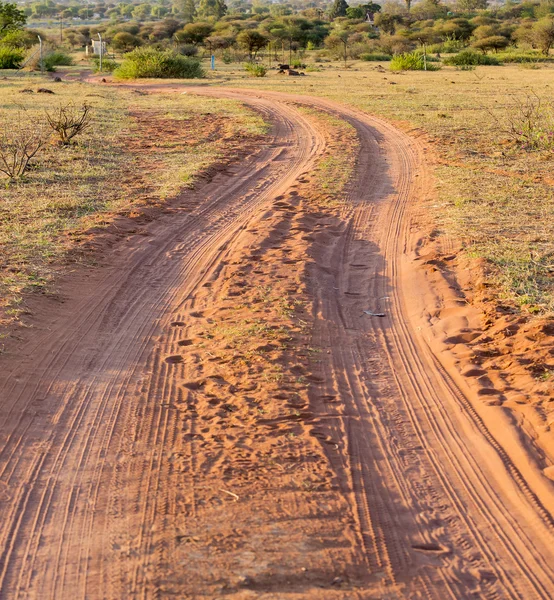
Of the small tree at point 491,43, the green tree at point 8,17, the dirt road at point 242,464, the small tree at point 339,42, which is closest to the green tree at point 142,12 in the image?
the small tree at point 339,42

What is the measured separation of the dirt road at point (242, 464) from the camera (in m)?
3.54

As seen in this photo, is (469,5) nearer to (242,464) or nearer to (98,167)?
(98,167)

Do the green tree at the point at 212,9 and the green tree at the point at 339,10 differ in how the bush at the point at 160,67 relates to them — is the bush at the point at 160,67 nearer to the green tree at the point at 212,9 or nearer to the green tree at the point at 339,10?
the green tree at the point at 212,9

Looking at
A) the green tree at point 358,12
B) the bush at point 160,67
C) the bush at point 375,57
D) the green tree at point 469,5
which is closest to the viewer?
the bush at point 160,67

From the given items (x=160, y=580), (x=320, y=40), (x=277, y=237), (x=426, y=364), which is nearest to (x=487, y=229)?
(x=277, y=237)

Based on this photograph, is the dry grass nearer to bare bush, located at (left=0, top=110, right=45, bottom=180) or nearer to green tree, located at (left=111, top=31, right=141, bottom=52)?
bare bush, located at (left=0, top=110, right=45, bottom=180)

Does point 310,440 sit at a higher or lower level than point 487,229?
lower

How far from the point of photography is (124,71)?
34125 mm

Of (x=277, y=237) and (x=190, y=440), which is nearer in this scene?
(x=190, y=440)

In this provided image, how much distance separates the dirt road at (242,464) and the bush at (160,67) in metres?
28.0

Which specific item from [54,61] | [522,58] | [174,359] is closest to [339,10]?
[522,58]

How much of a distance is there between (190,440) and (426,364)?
2122 millimetres

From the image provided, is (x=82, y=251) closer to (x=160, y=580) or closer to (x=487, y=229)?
(x=487, y=229)

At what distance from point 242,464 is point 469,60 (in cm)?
4068
